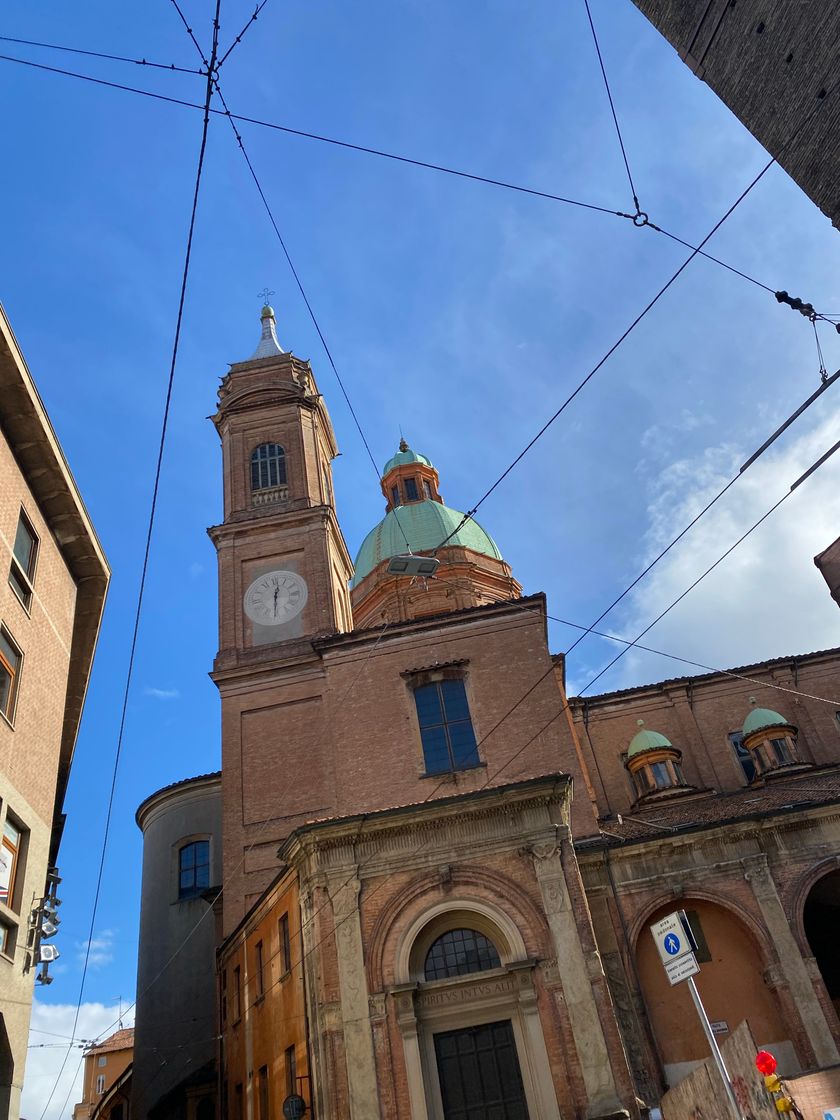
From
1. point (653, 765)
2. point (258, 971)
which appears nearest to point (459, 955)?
point (258, 971)

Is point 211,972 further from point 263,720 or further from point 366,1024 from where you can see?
point 366,1024

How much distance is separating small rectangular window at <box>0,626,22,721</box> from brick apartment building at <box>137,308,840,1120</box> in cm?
626

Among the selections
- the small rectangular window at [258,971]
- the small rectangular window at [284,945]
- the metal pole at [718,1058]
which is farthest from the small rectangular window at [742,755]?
the metal pole at [718,1058]

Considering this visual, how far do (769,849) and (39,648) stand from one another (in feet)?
53.2

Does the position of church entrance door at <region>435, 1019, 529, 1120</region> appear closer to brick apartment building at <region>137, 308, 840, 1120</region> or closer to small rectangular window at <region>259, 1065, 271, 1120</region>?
brick apartment building at <region>137, 308, 840, 1120</region>

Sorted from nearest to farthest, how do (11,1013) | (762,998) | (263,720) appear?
1. (11,1013)
2. (762,998)
3. (263,720)

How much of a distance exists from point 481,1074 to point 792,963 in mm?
7647

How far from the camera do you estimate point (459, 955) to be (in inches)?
665

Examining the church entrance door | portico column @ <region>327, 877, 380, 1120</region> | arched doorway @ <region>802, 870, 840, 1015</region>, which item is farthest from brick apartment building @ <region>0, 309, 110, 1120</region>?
arched doorway @ <region>802, 870, 840, 1015</region>

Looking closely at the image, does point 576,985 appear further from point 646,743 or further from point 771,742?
point 771,742

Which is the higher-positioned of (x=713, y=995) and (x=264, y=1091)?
(x=713, y=995)

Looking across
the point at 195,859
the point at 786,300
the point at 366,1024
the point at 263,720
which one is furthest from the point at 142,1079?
the point at 786,300

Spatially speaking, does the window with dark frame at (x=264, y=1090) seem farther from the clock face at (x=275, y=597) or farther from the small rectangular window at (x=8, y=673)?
the clock face at (x=275, y=597)

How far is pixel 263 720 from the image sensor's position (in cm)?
2538
